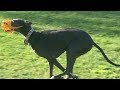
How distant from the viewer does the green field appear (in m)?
5.89

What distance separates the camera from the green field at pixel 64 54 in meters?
5.89

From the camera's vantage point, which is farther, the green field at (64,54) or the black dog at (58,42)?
the green field at (64,54)

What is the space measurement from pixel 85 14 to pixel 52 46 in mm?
5751

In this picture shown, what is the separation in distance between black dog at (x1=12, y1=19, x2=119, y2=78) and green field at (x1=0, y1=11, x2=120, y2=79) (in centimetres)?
85

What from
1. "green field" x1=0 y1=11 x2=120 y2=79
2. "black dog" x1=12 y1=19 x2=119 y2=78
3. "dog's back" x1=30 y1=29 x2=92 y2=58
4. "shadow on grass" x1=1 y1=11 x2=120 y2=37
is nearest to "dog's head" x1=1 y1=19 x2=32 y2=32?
"black dog" x1=12 y1=19 x2=119 y2=78

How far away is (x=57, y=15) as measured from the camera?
412 inches

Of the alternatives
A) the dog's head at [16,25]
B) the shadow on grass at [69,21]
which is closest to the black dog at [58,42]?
the dog's head at [16,25]

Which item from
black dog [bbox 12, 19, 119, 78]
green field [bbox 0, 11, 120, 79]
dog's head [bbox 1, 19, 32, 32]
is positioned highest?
dog's head [bbox 1, 19, 32, 32]

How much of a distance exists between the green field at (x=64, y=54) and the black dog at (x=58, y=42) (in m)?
0.85

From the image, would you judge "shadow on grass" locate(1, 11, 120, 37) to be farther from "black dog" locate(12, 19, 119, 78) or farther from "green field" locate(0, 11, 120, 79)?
"black dog" locate(12, 19, 119, 78)

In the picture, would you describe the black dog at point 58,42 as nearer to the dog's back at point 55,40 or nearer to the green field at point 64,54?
the dog's back at point 55,40

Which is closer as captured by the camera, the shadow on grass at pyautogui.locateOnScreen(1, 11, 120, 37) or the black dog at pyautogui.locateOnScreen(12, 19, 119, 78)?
the black dog at pyautogui.locateOnScreen(12, 19, 119, 78)
